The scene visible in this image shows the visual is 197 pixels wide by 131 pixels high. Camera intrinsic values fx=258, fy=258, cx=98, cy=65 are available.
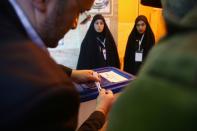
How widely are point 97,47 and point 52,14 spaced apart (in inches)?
105

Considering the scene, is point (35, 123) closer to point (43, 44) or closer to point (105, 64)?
point (43, 44)

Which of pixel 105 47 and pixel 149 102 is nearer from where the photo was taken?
pixel 149 102

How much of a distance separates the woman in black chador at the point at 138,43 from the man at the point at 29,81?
282cm

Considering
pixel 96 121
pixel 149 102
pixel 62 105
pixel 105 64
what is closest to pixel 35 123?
pixel 62 105

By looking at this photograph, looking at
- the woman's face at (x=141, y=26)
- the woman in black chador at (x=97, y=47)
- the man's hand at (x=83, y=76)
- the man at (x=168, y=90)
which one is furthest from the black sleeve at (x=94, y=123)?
the woman's face at (x=141, y=26)

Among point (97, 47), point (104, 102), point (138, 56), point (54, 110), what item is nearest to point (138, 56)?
point (138, 56)

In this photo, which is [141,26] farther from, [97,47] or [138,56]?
[97,47]

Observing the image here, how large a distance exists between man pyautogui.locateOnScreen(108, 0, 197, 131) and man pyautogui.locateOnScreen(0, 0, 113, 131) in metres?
0.19

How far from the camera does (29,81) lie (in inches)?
17.5

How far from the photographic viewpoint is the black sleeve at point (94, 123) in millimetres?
794

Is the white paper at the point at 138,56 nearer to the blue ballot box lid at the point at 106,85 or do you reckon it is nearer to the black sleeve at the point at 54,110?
the blue ballot box lid at the point at 106,85

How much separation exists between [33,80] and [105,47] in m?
2.93

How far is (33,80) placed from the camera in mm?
448

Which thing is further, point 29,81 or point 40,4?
point 40,4
